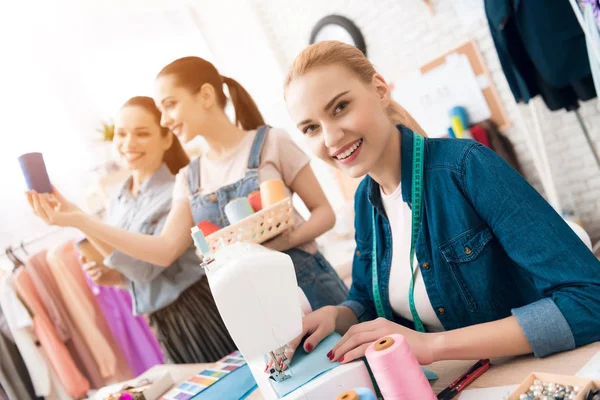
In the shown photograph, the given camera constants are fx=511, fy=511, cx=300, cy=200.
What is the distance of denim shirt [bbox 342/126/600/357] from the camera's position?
907 millimetres

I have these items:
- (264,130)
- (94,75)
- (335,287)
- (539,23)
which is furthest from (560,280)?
(94,75)

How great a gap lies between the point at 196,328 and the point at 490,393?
1.48m

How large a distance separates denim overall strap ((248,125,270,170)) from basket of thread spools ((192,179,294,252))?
26 centimetres

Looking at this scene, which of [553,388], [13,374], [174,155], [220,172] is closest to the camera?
[553,388]

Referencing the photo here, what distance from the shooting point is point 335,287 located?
182 centimetres

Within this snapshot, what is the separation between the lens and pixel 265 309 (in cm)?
91

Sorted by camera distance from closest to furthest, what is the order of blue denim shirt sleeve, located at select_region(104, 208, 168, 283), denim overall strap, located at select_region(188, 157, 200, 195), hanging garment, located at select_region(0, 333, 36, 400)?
denim overall strap, located at select_region(188, 157, 200, 195) → blue denim shirt sleeve, located at select_region(104, 208, 168, 283) → hanging garment, located at select_region(0, 333, 36, 400)

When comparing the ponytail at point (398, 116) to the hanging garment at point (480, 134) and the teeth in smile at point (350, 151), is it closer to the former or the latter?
the teeth in smile at point (350, 151)

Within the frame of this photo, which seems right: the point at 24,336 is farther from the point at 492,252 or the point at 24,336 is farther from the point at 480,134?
the point at 480,134

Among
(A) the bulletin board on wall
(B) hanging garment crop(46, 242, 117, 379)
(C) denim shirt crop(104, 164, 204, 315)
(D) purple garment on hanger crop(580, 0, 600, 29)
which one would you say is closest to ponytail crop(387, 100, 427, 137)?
(D) purple garment on hanger crop(580, 0, 600, 29)

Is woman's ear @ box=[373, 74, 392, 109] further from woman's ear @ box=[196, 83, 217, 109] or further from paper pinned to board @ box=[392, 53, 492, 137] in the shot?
paper pinned to board @ box=[392, 53, 492, 137]

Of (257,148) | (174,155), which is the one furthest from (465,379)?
(174,155)

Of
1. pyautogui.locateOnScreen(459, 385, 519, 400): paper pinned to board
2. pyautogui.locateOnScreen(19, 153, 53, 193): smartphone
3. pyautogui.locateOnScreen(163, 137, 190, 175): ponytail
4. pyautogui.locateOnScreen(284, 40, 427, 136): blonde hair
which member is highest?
pyautogui.locateOnScreen(19, 153, 53, 193): smartphone

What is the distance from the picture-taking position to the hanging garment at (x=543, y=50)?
226cm
